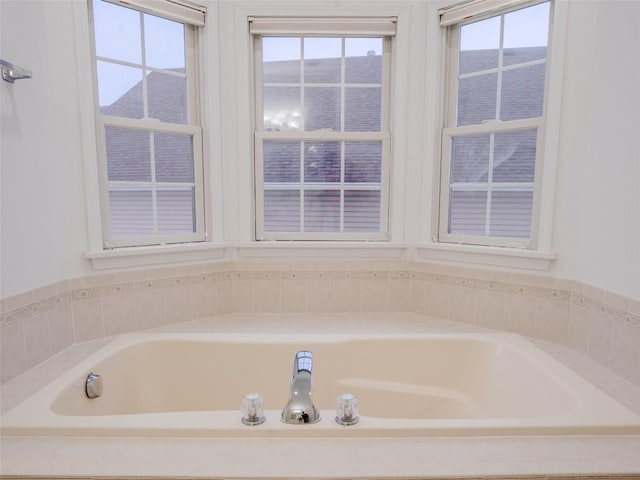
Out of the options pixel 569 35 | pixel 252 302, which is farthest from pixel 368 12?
pixel 252 302

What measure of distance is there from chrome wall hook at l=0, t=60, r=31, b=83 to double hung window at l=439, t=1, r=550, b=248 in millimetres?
1906

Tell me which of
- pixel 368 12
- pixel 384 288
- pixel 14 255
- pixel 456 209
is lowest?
pixel 384 288

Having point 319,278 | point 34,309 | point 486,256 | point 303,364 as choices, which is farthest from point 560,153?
point 34,309

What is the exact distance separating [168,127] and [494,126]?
1.68 meters

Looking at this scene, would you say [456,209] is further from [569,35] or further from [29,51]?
[29,51]

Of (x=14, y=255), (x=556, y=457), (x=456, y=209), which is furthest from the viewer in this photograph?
(x=456, y=209)

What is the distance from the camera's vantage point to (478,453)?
1.07 meters

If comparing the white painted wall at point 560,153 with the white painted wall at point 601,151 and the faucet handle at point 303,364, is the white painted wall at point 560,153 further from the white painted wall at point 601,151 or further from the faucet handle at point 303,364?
the faucet handle at point 303,364

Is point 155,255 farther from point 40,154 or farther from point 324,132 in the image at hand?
point 324,132

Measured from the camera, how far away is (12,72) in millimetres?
1426

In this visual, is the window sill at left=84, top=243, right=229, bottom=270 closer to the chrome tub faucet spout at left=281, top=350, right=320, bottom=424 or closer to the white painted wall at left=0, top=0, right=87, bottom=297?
the white painted wall at left=0, top=0, right=87, bottom=297

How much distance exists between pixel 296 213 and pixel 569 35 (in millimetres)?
1552

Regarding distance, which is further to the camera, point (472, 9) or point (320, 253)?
point (320, 253)

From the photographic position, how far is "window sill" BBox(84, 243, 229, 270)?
6.28ft
